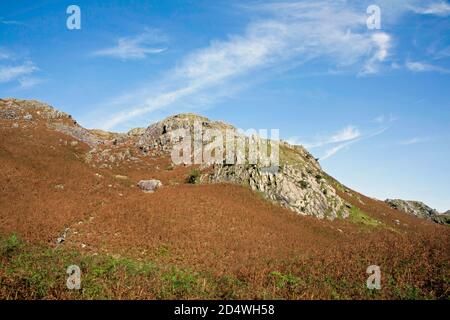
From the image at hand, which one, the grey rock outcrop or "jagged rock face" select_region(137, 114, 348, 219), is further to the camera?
the grey rock outcrop

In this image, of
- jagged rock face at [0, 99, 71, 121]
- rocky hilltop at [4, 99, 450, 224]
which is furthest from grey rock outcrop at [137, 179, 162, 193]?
jagged rock face at [0, 99, 71, 121]

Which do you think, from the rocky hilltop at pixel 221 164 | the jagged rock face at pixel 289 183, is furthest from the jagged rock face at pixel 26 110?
the jagged rock face at pixel 289 183

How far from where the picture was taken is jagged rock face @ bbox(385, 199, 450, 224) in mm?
62375

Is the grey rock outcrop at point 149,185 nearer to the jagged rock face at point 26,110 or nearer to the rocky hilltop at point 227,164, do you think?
the rocky hilltop at point 227,164

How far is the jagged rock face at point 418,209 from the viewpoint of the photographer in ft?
205

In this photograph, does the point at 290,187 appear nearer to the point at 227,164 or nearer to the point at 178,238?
the point at 227,164

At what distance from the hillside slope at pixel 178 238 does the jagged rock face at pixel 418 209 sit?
16.4 m

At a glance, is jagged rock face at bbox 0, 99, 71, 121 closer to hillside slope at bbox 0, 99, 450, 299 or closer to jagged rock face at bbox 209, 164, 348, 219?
hillside slope at bbox 0, 99, 450, 299

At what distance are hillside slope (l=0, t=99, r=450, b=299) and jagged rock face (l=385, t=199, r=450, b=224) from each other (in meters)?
16.4

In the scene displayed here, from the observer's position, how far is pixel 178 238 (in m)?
23.9

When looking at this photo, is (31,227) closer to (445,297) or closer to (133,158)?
(445,297)

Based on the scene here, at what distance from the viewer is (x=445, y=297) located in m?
9.72
